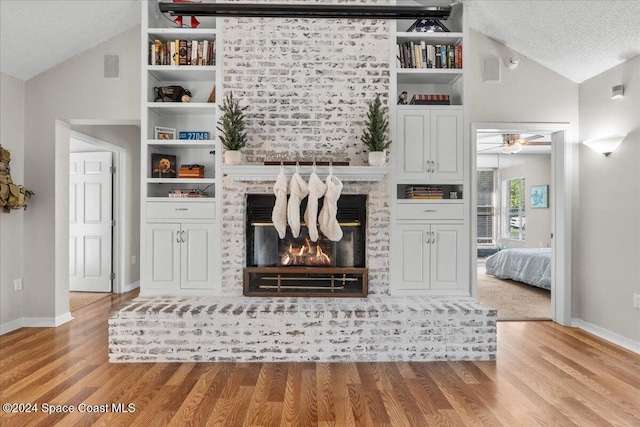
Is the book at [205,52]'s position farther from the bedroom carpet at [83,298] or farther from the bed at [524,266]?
the bed at [524,266]

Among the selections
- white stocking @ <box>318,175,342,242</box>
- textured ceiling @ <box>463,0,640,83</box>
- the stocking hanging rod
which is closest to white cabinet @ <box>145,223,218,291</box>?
white stocking @ <box>318,175,342,242</box>

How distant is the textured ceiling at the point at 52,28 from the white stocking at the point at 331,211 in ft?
8.43

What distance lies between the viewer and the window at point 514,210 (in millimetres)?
9227

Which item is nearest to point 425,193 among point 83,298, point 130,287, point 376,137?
point 376,137

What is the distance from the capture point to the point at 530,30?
3605 millimetres

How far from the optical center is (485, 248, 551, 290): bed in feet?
18.4

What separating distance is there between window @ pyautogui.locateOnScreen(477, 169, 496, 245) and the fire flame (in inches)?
292

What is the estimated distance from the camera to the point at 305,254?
3.80 meters

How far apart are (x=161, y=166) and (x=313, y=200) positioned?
5.14ft

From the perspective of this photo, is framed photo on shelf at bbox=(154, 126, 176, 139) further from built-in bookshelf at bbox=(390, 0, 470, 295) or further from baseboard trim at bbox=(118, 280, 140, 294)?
baseboard trim at bbox=(118, 280, 140, 294)

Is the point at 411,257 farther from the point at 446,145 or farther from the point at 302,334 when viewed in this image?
the point at 302,334

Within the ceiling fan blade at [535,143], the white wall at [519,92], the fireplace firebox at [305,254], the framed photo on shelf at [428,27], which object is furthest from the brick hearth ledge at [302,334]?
the ceiling fan blade at [535,143]

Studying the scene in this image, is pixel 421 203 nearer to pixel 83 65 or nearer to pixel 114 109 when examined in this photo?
pixel 114 109

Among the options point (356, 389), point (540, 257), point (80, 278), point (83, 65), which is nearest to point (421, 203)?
point (356, 389)
